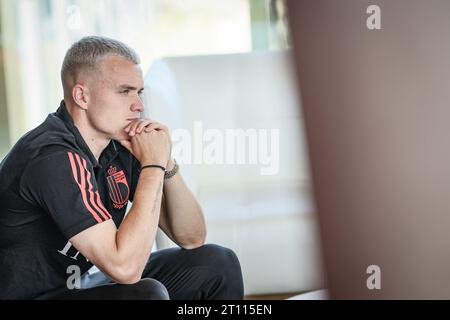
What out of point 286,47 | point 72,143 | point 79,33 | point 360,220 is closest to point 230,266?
point 360,220

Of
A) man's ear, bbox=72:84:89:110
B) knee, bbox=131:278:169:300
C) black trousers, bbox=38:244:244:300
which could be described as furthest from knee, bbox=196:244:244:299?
man's ear, bbox=72:84:89:110

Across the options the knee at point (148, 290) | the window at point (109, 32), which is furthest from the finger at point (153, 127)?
the window at point (109, 32)

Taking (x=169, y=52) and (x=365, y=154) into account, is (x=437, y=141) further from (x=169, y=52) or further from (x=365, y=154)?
(x=169, y=52)

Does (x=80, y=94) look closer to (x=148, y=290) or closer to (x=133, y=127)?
(x=133, y=127)

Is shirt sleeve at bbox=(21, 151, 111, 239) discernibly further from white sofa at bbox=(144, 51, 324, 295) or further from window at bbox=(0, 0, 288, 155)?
window at bbox=(0, 0, 288, 155)

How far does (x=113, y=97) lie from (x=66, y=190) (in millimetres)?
292

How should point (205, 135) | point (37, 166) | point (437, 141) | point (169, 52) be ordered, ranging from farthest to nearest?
point (169, 52) → point (205, 135) → point (437, 141) → point (37, 166)

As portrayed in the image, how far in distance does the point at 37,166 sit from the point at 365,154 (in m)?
0.80

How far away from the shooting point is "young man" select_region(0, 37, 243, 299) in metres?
1.31

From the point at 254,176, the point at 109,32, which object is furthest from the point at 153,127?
the point at 109,32

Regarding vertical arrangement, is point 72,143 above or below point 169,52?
below

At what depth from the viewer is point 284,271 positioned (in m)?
1.97

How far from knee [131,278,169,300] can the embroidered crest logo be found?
0.24 m

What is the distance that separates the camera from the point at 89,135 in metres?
1.50
